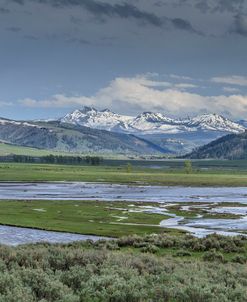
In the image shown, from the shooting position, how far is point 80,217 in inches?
3438

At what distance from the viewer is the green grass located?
71.4m

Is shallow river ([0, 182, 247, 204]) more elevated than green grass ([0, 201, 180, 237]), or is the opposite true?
green grass ([0, 201, 180, 237])

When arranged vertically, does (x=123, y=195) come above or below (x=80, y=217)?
below

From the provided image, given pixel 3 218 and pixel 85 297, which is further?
pixel 3 218

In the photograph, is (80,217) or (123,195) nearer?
(80,217)

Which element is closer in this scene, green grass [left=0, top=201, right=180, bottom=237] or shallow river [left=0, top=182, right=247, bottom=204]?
green grass [left=0, top=201, right=180, bottom=237]

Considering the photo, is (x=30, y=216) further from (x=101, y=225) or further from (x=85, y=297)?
(x=85, y=297)

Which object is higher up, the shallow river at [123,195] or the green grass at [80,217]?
the green grass at [80,217]

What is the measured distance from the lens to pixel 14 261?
28.3 metres

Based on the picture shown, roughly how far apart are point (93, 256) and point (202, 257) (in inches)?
510

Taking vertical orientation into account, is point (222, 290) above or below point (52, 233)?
above

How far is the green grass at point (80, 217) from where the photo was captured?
2813 inches

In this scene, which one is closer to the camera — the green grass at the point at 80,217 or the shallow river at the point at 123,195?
the green grass at the point at 80,217

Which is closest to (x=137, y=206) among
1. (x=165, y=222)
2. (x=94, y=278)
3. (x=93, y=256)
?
(x=165, y=222)
